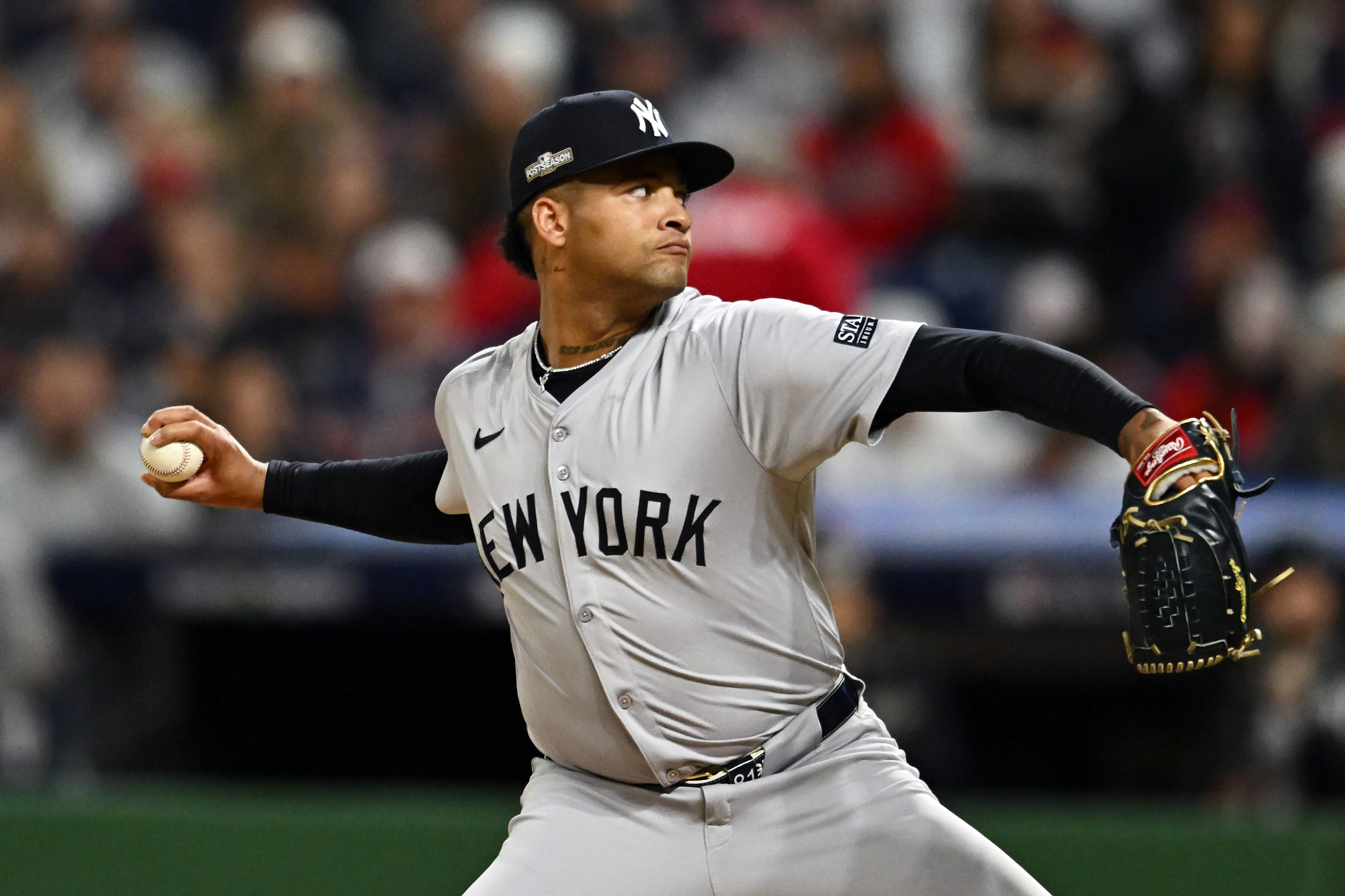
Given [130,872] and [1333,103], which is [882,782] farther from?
[1333,103]

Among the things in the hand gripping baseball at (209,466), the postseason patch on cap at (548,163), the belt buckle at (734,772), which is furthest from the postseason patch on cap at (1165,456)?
the hand gripping baseball at (209,466)

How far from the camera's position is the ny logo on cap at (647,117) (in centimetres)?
312

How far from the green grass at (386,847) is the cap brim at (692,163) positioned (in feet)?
7.85

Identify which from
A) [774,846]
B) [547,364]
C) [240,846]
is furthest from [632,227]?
[240,846]

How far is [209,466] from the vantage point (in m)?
3.47

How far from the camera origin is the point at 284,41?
8.39 meters

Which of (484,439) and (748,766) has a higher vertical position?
(484,439)

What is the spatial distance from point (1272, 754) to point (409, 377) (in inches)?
131

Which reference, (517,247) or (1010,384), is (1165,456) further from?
(517,247)

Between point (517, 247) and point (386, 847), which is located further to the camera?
point (386, 847)

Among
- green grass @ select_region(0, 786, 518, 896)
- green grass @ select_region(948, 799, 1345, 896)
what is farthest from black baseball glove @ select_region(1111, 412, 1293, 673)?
green grass @ select_region(0, 786, 518, 896)

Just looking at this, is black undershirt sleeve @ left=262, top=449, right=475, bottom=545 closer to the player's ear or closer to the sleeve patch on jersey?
the player's ear

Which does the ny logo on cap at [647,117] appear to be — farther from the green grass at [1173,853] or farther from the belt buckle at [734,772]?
the green grass at [1173,853]

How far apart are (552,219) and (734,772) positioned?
1.03 metres
